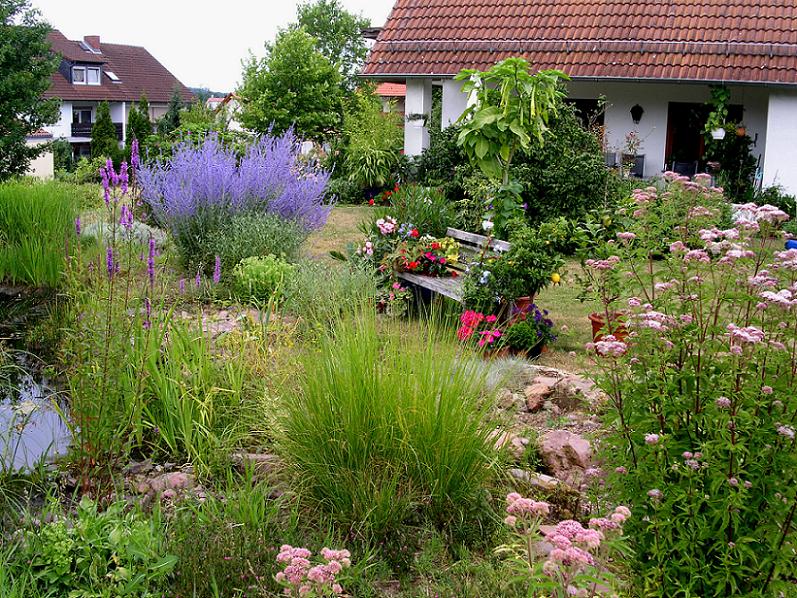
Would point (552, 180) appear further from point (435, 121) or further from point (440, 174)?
point (435, 121)

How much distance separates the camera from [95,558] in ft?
10.8

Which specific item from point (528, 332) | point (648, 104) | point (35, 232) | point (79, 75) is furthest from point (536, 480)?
point (79, 75)

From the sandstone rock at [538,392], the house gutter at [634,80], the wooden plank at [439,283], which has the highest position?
the house gutter at [634,80]

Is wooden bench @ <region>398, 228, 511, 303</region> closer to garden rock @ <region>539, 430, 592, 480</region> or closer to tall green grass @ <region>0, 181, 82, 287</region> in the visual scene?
garden rock @ <region>539, 430, 592, 480</region>

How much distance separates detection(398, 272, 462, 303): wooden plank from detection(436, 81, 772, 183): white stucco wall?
30.0 feet

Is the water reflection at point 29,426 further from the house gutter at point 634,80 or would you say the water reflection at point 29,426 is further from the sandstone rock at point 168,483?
the house gutter at point 634,80

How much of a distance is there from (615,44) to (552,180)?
16.3 feet

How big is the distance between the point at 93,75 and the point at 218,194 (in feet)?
166

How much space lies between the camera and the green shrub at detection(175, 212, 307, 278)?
29.7 feet

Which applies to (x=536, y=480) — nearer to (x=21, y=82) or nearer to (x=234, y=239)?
(x=234, y=239)

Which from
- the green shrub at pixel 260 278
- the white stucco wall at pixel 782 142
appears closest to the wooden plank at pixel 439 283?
the green shrub at pixel 260 278

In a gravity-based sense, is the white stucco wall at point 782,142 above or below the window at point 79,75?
below

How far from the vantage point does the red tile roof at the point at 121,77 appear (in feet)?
176

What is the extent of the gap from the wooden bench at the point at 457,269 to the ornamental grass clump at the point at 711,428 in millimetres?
4069
